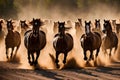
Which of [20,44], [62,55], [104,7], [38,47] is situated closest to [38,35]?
[38,47]

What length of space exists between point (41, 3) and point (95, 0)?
37.2ft

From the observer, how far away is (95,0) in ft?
325

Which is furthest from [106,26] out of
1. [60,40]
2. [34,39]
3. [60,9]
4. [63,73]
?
[60,9]

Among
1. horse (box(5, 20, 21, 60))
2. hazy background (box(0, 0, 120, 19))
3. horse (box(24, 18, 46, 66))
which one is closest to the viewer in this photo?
horse (box(24, 18, 46, 66))

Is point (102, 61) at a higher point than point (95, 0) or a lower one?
lower

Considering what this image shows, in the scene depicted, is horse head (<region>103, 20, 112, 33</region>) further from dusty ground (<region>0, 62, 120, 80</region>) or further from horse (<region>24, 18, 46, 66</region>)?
horse (<region>24, 18, 46, 66</region>)

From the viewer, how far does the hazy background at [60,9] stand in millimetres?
86688

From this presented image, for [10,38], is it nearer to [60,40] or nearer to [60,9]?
[60,40]

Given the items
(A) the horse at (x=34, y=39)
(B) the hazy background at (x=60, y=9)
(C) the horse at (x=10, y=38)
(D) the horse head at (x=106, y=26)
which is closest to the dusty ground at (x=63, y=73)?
(A) the horse at (x=34, y=39)

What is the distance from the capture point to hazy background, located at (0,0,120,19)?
86.7 metres

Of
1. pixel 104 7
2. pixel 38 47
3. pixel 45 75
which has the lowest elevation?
pixel 45 75

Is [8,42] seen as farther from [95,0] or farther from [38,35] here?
[95,0]

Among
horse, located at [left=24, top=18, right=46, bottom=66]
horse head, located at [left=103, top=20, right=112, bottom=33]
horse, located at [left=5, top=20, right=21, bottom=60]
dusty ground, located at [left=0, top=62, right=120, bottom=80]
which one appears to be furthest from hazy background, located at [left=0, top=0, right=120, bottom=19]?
dusty ground, located at [left=0, top=62, right=120, bottom=80]

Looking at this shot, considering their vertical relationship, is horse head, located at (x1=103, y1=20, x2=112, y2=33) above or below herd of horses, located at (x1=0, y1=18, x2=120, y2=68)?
above
